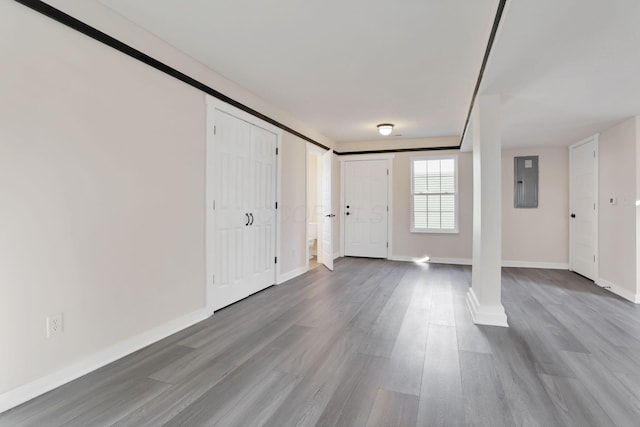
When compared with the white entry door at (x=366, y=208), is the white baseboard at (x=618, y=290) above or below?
below

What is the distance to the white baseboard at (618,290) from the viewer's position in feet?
12.5

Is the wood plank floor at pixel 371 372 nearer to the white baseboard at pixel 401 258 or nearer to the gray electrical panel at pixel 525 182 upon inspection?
the gray electrical panel at pixel 525 182

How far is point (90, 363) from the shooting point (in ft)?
7.16

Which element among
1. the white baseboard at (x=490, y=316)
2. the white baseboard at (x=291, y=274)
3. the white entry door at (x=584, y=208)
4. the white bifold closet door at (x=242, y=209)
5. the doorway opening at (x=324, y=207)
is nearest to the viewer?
the white baseboard at (x=490, y=316)

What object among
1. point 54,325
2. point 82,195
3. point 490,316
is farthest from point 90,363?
point 490,316

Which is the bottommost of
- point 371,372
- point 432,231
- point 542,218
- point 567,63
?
point 371,372

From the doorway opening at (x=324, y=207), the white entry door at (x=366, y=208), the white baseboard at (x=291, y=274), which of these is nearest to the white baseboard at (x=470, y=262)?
the white entry door at (x=366, y=208)

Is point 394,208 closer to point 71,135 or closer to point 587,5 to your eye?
point 587,5

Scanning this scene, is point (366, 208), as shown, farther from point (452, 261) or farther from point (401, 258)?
point (452, 261)

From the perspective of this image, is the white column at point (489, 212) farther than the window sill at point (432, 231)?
No

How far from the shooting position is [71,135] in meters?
2.09

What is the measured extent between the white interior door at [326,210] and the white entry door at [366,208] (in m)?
1.15

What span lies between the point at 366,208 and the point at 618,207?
401 centimetres

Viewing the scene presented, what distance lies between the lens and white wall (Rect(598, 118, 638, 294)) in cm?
394
